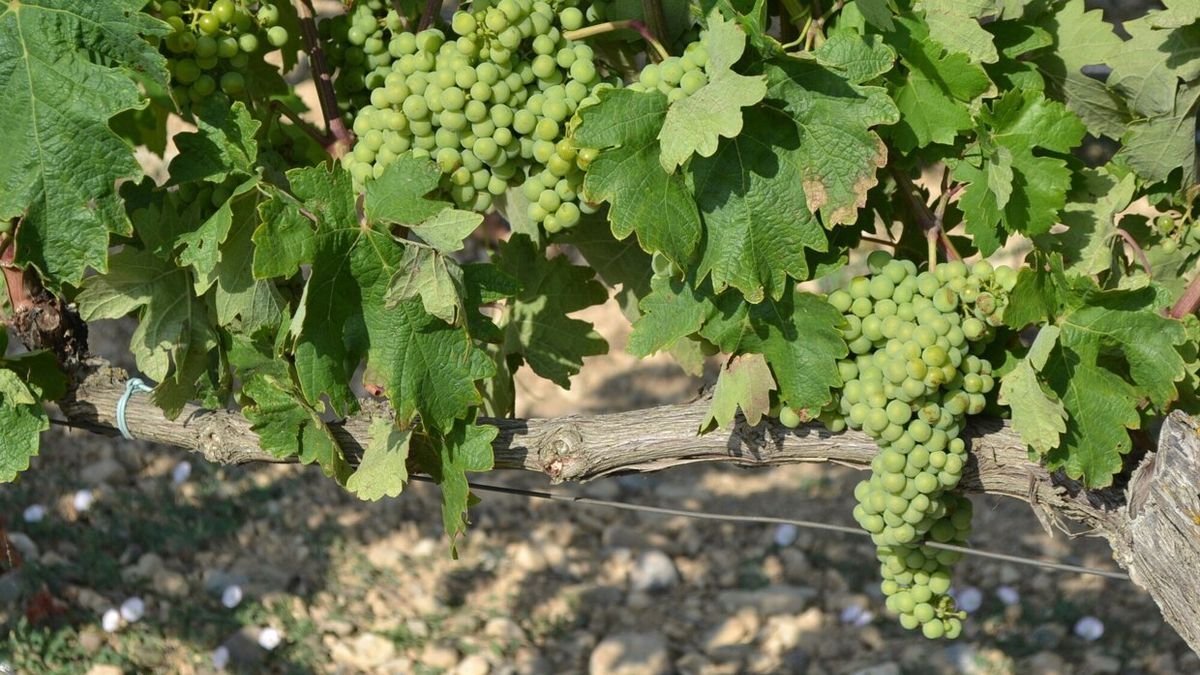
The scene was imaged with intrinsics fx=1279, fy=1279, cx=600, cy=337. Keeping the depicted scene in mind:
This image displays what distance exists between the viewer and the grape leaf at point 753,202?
1.58 metres

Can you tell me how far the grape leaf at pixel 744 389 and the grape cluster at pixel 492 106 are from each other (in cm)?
30

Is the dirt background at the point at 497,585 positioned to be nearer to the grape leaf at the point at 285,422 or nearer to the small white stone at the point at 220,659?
the small white stone at the point at 220,659

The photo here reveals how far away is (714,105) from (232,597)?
3.00m

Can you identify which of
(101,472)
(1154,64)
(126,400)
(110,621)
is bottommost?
(101,472)

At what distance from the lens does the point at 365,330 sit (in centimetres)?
170

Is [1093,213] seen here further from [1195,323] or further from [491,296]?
[491,296]

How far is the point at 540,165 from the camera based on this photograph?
5.84ft

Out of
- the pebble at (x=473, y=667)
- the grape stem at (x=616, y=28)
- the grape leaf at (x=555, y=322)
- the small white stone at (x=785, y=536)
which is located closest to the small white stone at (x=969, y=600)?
the small white stone at (x=785, y=536)

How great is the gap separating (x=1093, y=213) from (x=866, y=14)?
1.68ft

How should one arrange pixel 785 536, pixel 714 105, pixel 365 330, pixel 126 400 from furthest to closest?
pixel 785 536, pixel 126 400, pixel 365 330, pixel 714 105

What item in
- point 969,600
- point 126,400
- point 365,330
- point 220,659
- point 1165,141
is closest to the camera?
point 365,330

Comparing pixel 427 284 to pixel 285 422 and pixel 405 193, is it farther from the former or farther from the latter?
pixel 285 422

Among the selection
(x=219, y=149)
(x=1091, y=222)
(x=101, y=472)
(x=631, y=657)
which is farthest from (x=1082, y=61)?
(x=101, y=472)

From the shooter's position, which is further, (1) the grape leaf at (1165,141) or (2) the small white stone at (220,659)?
(2) the small white stone at (220,659)
